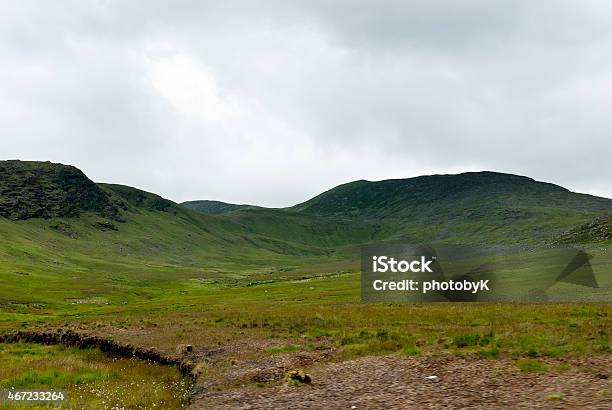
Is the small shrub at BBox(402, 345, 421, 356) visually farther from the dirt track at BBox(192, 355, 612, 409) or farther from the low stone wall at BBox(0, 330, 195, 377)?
the low stone wall at BBox(0, 330, 195, 377)

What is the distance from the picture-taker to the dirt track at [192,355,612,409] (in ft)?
58.1

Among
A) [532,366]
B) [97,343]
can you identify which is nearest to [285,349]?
[532,366]

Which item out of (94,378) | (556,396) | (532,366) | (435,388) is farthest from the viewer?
(94,378)

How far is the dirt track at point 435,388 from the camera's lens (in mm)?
17703

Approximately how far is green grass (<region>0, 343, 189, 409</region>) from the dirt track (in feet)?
15.1

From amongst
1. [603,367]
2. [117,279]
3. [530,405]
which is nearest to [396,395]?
[530,405]

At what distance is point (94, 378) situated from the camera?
3322 centimetres

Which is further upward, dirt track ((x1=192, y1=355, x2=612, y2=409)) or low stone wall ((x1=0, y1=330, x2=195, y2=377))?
dirt track ((x1=192, y1=355, x2=612, y2=409))

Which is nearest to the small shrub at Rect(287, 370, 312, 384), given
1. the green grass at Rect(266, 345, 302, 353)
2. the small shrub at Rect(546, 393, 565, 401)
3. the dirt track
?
the dirt track

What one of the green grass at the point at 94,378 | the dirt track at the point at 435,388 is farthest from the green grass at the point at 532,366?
the green grass at the point at 94,378

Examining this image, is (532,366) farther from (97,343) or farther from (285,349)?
(97,343)

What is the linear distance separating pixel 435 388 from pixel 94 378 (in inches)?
936

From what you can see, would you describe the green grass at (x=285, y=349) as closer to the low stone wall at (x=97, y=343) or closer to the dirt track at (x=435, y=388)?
the low stone wall at (x=97, y=343)

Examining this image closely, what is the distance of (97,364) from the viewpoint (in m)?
37.9
